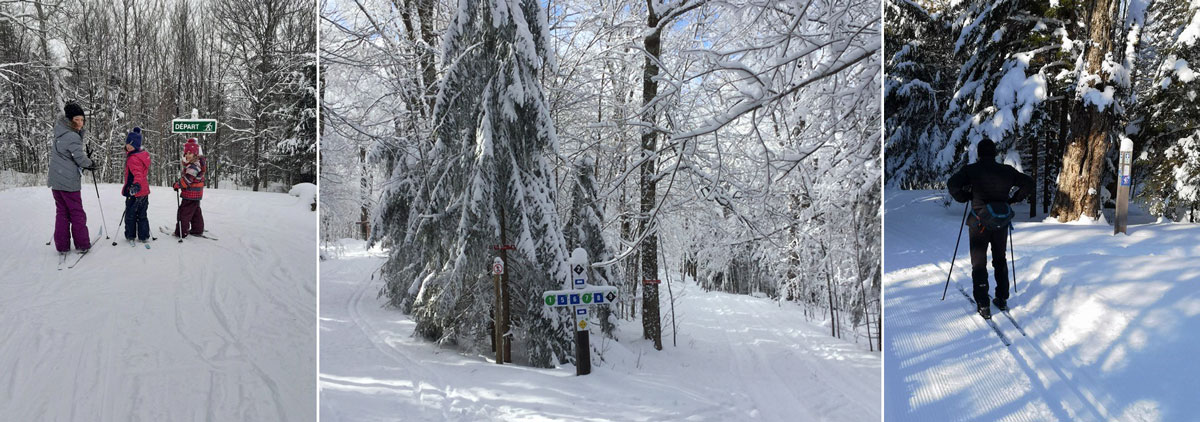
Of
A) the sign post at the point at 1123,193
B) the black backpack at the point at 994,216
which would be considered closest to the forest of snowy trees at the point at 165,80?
the black backpack at the point at 994,216

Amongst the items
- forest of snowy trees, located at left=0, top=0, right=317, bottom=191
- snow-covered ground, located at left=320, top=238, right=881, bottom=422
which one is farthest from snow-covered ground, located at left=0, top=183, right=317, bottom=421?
snow-covered ground, located at left=320, top=238, right=881, bottom=422

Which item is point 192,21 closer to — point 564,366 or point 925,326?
point 564,366

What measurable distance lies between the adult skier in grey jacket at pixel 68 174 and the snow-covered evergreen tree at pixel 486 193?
1642 millimetres

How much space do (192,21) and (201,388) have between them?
5.64 feet

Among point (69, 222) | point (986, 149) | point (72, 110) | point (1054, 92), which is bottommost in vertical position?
point (69, 222)

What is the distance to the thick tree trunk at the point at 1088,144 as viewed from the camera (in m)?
4.56

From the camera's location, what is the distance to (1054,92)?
5.12m

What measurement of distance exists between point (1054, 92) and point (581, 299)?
14.6 feet

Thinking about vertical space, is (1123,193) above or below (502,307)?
above

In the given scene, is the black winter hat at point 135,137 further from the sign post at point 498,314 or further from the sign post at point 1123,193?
the sign post at point 1123,193

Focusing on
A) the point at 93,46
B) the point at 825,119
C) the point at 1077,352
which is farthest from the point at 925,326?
the point at 93,46

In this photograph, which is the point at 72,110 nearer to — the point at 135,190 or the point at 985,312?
the point at 135,190

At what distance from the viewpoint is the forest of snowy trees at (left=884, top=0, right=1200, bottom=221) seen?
10.9ft

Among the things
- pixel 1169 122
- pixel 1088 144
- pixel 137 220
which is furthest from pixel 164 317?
pixel 1169 122
